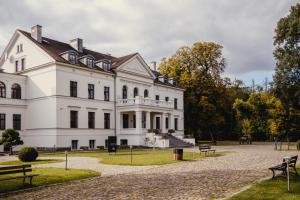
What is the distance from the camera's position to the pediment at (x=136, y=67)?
151 feet

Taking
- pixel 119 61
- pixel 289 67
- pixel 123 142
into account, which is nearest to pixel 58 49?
pixel 119 61

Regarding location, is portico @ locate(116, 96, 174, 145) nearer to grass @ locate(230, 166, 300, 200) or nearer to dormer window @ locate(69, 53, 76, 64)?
dormer window @ locate(69, 53, 76, 64)

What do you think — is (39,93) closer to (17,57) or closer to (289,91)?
(17,57)

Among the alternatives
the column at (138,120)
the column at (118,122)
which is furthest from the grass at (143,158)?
the column at (118,122)

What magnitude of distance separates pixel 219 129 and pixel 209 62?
63.7ft

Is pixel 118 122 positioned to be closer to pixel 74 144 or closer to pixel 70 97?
pixel 74 144

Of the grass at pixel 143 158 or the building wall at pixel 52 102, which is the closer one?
the grass at pixel 143 158

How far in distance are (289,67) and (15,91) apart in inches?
1064

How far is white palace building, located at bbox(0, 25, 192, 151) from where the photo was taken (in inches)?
1492

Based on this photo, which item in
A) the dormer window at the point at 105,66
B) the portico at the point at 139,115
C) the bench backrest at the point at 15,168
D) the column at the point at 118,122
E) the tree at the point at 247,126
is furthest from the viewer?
the tree at the point at 247,126

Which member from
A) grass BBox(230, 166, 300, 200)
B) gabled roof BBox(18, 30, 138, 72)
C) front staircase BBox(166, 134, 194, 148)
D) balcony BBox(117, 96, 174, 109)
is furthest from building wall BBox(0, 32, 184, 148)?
grass BBox(230, 166, 300, 200)

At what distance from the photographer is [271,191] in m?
10.7

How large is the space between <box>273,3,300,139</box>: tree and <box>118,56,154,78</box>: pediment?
57.8ft

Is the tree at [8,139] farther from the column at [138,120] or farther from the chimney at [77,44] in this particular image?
the chimney at [77,44]
